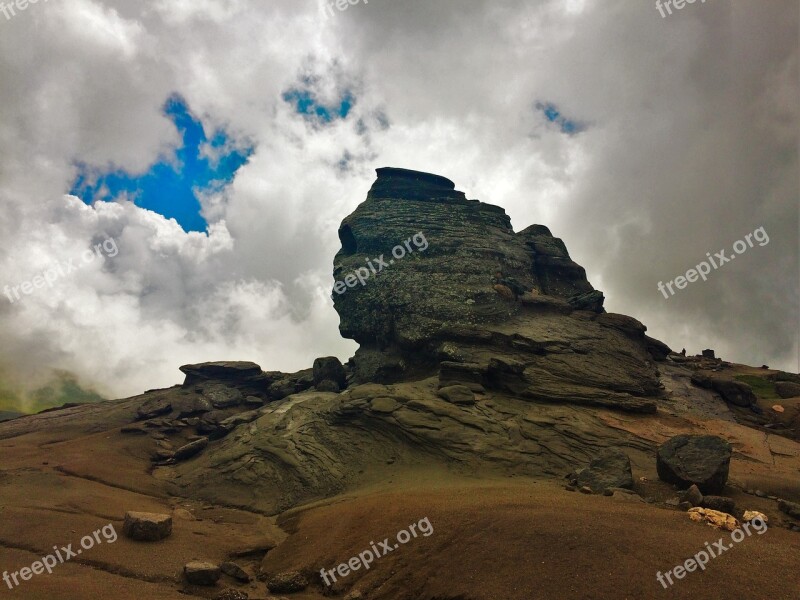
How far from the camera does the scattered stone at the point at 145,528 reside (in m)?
15.4

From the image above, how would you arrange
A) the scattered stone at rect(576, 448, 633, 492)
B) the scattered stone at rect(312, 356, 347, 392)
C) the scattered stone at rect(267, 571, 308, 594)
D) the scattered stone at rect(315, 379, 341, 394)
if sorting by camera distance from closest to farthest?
the scattered stone at rect(267, 571, 308, 594)
the scattered stone at rect(576, 448, 633, 492)
the scattered stone at rect(315, 379, 341, 394)
the scattered stone at rect(312, 356, 347, 392)

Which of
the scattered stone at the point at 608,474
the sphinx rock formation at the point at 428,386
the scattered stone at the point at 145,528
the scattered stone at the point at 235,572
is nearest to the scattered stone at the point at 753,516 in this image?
the scattered stone at the point at 608,474

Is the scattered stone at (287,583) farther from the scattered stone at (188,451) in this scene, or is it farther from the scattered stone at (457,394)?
the scattered stone at (188,451)

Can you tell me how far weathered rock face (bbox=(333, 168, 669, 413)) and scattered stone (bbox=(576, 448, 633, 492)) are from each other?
30.0ft

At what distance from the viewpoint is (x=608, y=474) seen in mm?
17078

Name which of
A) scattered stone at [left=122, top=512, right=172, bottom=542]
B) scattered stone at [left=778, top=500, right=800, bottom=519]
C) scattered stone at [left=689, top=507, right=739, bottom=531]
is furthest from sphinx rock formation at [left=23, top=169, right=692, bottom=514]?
scattered stone at [left=122, top=512, right=172, bottom=542]

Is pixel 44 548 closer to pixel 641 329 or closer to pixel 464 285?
pixel 464 285

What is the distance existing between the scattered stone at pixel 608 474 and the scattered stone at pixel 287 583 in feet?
35.5

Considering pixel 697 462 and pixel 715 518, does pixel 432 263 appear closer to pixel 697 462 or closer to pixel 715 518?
pixel 697 462

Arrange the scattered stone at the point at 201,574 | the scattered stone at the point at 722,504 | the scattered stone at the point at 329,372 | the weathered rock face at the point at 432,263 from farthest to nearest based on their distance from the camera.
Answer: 1. the scattered stone at the point at 329,372
2. the weathered rock face at the point at 432,263
3. the scattered stone at the point at 722,504
4. the scattered stone at the point at 201,574

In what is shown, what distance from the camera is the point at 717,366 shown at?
176 ft

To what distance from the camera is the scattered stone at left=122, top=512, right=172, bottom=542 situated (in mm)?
15375

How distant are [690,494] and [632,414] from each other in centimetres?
1240

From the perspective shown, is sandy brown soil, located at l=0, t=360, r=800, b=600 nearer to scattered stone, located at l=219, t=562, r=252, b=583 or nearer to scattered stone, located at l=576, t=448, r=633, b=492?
scattered stone, located at l=219, t=562, r=252, b=583
